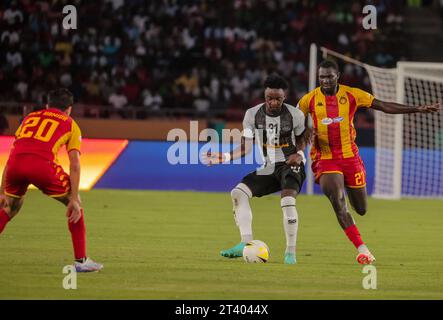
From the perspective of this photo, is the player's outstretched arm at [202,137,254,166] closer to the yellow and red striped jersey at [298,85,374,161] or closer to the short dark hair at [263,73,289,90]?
the short dark hair at [263,73,289,90]

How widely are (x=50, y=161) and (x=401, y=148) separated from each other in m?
12.8

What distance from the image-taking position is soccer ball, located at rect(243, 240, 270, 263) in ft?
35.0

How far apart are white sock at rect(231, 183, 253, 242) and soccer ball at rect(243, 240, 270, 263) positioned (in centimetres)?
29

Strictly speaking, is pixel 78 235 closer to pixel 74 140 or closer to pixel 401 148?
pixel 74 140

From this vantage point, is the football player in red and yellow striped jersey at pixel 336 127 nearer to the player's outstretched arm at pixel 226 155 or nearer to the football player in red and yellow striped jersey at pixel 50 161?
the player's outstretched arm at pixel 226 155

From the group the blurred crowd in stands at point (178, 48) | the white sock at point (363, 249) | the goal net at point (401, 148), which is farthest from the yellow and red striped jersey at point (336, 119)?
the blurred crowd in stands at point (178, 48)

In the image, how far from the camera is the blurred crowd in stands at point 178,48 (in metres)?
27.4

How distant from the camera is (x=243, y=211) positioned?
433 inches

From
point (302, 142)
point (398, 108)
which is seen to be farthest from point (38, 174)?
point (398, 108)

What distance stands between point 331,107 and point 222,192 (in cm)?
1012

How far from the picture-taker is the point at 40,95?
2684 cm
